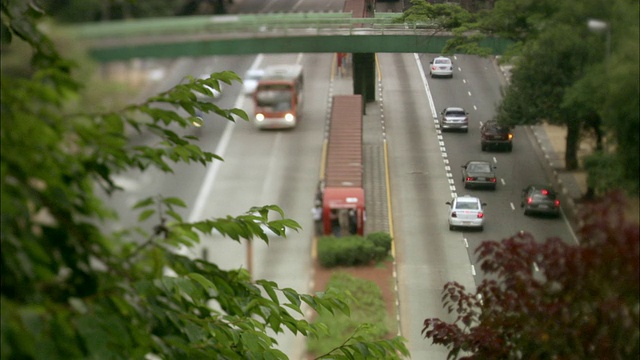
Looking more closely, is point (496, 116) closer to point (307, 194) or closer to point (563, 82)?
point (563, 82)

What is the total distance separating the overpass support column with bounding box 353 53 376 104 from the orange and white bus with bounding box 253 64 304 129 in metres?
0.68

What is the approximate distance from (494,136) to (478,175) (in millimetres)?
548

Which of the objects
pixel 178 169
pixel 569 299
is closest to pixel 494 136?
pixel 178 169

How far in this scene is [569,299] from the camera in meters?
7.69

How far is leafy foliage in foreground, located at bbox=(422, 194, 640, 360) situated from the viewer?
24.6 feet

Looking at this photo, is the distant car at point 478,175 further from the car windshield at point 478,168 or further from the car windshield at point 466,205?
the car windshield at point 466,205

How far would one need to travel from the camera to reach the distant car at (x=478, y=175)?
11211mm

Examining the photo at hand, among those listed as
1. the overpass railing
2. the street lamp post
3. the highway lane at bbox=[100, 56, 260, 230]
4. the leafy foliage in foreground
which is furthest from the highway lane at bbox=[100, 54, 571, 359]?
the leafy foliage in foreground

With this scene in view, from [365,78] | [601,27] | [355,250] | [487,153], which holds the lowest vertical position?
[355,250]

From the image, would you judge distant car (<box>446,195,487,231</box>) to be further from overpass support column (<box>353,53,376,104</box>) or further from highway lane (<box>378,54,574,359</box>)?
overpass support column (<box>353,53,376,104</box>)

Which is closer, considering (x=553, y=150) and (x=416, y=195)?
(x=553, y=150)

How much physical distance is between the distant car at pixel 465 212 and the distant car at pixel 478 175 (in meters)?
0.29

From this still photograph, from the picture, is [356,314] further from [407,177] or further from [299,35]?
[299,35]

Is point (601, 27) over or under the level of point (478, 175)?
over
